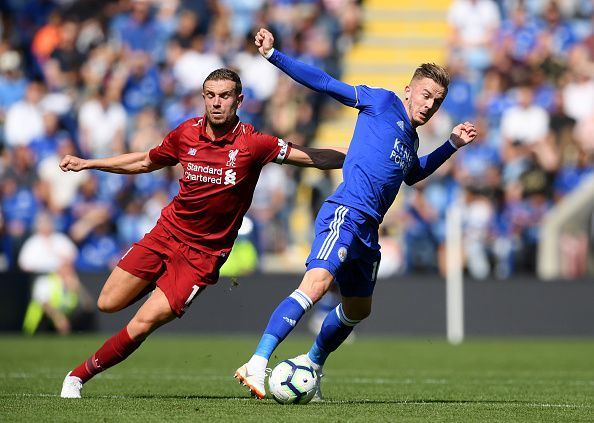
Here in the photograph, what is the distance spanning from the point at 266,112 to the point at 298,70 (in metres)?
12.5

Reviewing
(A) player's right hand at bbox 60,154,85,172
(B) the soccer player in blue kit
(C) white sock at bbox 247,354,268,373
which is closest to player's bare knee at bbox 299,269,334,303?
(B) the soccer player in blue kit

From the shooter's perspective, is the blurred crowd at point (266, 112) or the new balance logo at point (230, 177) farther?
the blurred crowd at point (266, 112)

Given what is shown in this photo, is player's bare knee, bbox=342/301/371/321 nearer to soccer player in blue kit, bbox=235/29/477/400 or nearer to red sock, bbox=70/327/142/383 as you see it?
soccer player in blue kit, bbox=235/29/477/400

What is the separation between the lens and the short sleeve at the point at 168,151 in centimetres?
923

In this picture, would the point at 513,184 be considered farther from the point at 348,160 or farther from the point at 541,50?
the point at 348,160

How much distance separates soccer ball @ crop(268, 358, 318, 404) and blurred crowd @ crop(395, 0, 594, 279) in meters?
9.67

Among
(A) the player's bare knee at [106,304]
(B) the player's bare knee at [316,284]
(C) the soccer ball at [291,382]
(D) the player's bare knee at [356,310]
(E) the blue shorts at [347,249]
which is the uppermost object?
(E) the blue shorts at [347,249]

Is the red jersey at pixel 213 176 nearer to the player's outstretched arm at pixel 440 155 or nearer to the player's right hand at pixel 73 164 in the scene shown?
the player's right hand at pixel 73 164

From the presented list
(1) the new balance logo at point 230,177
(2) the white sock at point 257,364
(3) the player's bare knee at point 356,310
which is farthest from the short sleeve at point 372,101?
(2) the white sock at point 257,364

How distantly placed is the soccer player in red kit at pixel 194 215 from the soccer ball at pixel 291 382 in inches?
36.4

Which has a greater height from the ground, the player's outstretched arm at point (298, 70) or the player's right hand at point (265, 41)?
the player's right hand at point (265, 41)

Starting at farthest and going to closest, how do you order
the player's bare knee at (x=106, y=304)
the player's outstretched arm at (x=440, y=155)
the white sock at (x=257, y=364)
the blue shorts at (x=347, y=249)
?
the player's outstretched arm at (x=440, y=155) → the player's bare knee at (x=106, y=304) → the blue shorts at (x=347, y=249) → the white sock at (x=257, y=364)

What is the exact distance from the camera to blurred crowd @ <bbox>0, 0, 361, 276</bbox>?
64.2 ft

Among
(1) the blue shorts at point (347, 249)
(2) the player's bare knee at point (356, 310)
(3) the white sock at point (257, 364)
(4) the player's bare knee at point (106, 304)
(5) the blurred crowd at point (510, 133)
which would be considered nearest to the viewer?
(3) the white sock at point (257, 364)
